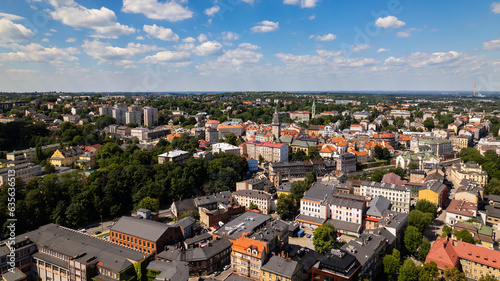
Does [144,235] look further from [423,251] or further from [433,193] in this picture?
[433,193]

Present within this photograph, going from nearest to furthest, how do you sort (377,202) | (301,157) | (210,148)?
(377,202), (301,157), (210,148)

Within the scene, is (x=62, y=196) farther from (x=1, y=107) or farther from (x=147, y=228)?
(x=1, y=107)

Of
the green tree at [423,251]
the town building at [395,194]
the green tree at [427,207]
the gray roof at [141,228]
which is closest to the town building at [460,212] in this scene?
the green tree at [427,207]

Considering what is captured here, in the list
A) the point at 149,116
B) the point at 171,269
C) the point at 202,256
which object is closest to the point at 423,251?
the point at 202,256

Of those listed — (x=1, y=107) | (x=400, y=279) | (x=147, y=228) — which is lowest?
(x=400, y=279)

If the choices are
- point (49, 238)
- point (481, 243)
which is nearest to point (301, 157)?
point (481, 243)

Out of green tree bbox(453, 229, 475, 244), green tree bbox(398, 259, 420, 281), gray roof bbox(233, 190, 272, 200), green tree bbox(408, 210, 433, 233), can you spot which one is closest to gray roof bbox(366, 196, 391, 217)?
green tree bbox(408, 210, 433, 233)

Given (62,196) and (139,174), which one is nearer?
(62,196)
